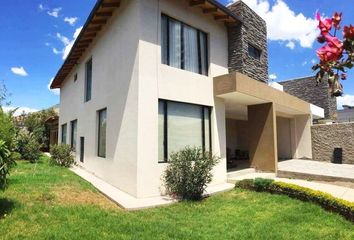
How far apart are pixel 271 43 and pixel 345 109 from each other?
89.5ft

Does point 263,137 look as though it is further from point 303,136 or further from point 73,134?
point 73,134

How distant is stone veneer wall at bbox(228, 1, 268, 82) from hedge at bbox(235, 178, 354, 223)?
5.75 metres

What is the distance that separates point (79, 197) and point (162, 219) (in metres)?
3.53

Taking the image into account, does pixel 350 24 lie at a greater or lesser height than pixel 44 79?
lesser

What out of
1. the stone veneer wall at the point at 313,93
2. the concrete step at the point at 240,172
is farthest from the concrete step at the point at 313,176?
the stone veneer wall at the point at 313,93

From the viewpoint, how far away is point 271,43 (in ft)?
58.5

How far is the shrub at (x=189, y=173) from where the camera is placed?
9.62m

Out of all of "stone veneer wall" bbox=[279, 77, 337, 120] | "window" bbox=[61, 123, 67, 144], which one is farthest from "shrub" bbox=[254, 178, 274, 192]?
"stone veneer wall" bbox=[279, 77, 337, 120]

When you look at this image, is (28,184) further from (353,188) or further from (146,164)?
(353,188)

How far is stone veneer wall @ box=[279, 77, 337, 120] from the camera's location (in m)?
27.5

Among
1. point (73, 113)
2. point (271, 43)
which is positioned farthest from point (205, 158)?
point (73, 113)

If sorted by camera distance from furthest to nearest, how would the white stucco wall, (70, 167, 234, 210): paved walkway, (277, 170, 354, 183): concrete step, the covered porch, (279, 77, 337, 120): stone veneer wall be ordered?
(279, 77, 337, 120): stone veneer wall
the covered porch
(277, 170, 354, 183): concrete step
the white stucco wall
(70, 167, 234, 210): paved walkway

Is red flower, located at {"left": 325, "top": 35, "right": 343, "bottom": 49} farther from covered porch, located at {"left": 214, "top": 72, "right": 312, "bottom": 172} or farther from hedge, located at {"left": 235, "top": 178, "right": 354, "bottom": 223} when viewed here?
covered porch, located at {"left": 214, "top": 72, "right": 312, "bottom": 172}

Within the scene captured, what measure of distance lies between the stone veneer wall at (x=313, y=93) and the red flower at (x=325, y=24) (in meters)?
28.0
